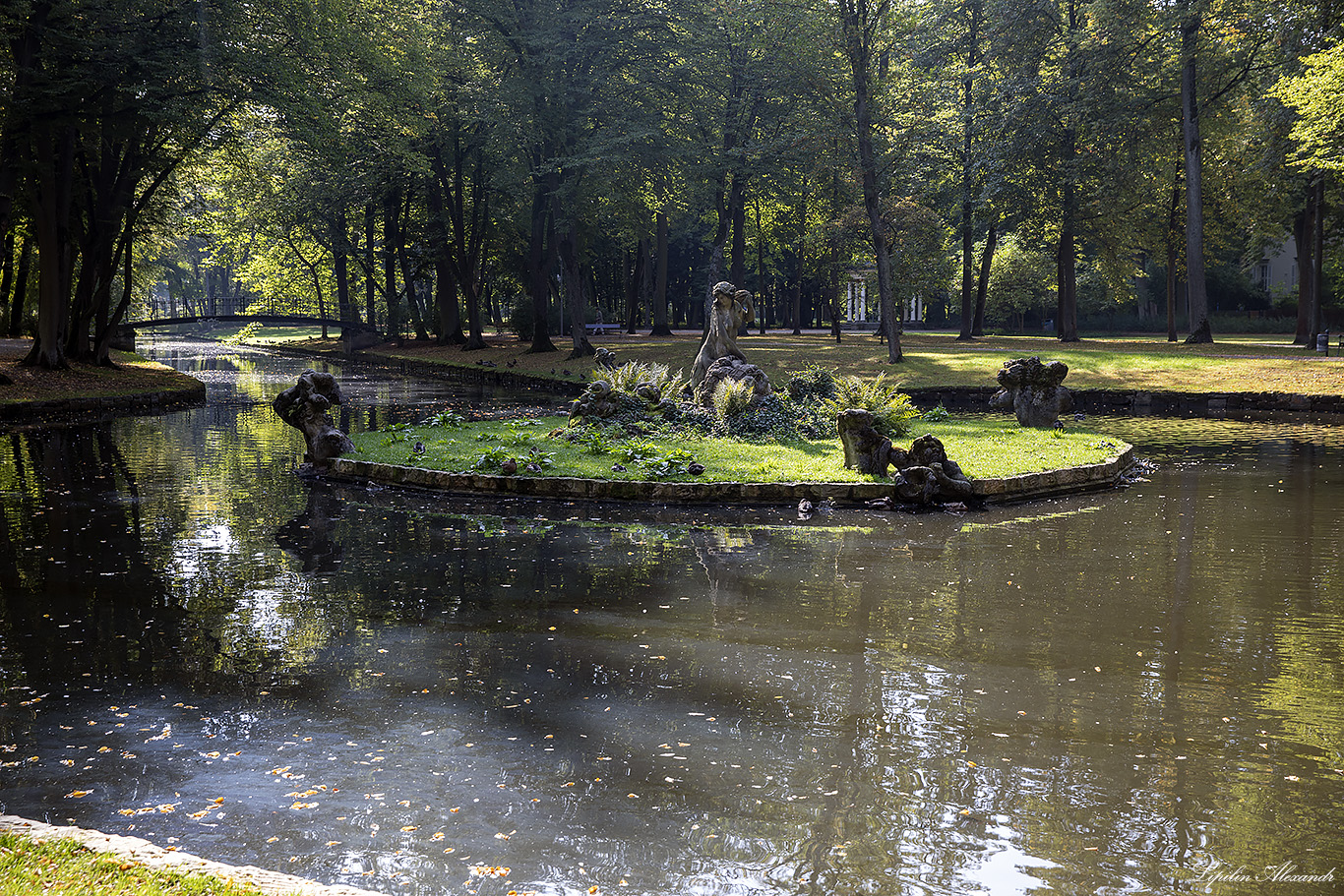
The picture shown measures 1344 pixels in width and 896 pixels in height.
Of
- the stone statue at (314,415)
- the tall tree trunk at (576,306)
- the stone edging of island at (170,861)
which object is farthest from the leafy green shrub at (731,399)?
the tall tree trunk at (576,306)

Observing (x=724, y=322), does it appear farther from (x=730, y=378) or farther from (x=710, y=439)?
(x=710, y=439)

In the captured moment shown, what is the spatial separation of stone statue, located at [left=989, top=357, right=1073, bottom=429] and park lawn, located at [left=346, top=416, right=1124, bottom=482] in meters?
0.47

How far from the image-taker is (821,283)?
61.1 meters

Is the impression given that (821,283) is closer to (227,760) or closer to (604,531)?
(604,531)

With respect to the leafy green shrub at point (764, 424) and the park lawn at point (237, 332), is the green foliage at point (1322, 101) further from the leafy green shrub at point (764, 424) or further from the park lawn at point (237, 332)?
the park lawn at point (237, 332)

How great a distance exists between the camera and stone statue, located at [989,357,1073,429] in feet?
60.7

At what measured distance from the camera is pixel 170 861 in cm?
387

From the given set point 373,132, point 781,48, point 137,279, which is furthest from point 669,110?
point 137,279

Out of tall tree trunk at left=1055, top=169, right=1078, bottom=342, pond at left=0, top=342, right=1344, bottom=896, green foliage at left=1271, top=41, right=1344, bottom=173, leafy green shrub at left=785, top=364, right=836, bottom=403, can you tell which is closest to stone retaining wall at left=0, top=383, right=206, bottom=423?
pond at left=0, top=342, right=1344, bottom=896

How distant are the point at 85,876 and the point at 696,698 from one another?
3.43 meters

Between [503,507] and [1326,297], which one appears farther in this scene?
[1326,297]

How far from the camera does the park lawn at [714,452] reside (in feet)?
45.0

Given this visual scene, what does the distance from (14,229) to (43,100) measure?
13.2 metres

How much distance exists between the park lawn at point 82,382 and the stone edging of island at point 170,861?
2290 cm
